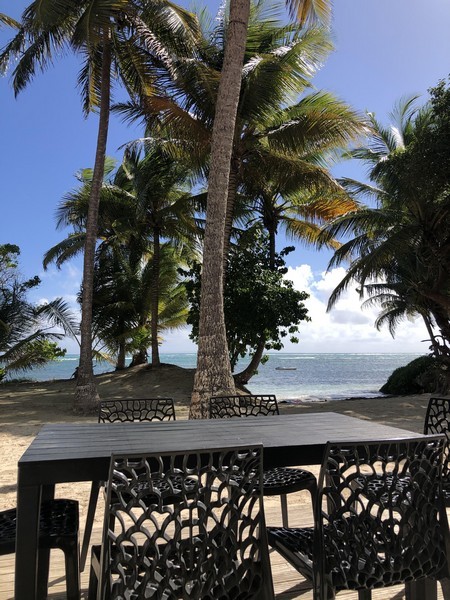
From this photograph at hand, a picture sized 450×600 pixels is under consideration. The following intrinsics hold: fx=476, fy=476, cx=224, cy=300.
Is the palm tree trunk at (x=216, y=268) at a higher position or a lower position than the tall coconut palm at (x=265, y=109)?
lower

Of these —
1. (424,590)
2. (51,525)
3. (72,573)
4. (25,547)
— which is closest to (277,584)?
(424,590)

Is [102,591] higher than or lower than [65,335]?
lower

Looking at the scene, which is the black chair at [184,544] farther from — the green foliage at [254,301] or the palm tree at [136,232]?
the palm tree at [136,232]

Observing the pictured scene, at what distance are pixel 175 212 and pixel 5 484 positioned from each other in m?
12.2

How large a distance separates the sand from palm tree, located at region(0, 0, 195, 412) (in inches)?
58.3

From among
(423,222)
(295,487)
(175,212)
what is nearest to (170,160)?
(175,212)

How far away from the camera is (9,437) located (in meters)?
7.60

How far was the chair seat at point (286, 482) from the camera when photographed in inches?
105

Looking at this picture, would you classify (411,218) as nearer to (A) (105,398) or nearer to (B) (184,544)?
(A) (105,398)

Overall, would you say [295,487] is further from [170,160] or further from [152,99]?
[170,160]

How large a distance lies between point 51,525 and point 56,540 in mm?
203

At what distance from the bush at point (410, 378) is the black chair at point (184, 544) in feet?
62.8

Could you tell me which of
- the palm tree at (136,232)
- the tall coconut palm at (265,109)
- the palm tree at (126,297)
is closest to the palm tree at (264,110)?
the tall coconut palm at (265,109)

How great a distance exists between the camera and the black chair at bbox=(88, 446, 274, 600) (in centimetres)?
159
